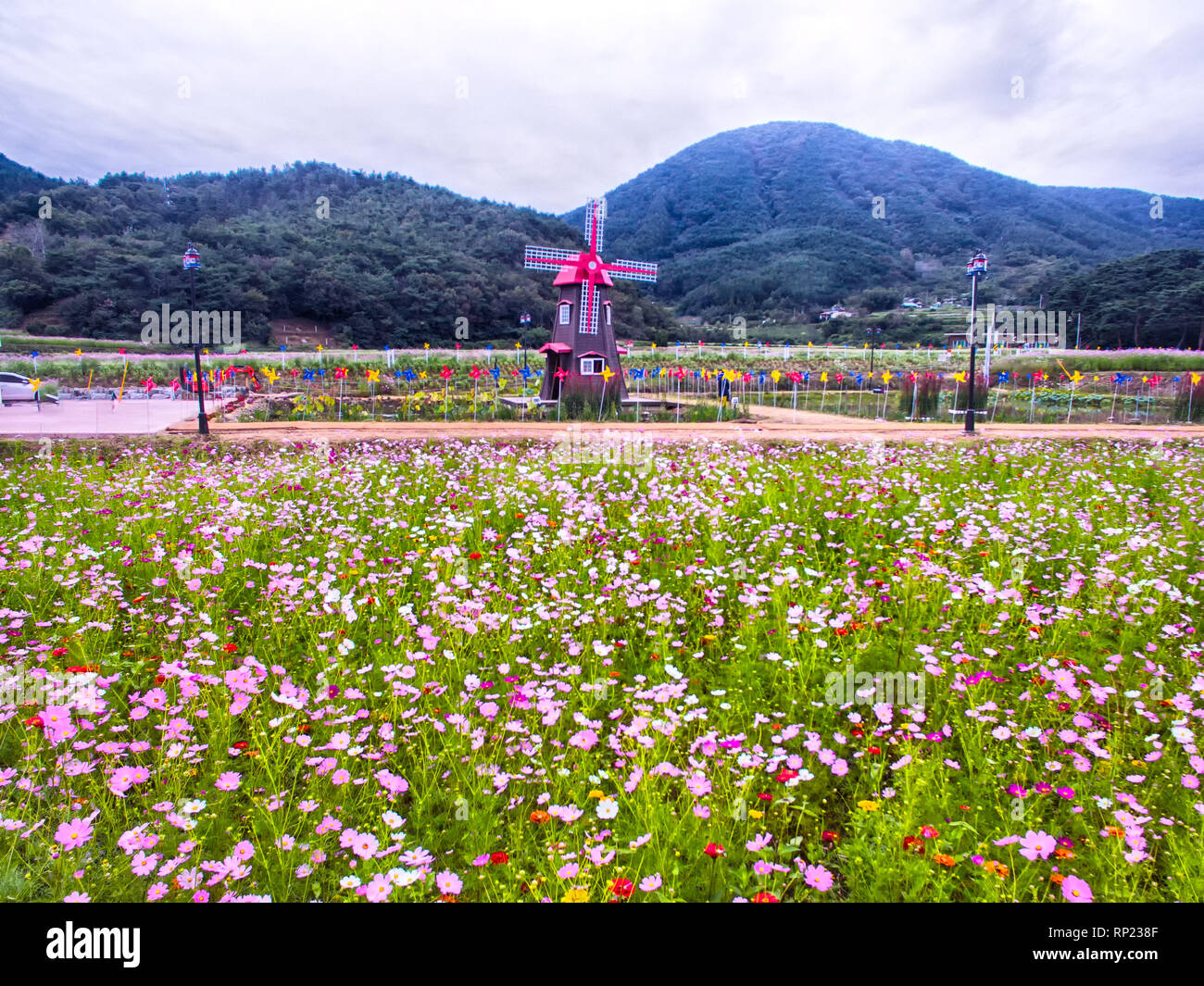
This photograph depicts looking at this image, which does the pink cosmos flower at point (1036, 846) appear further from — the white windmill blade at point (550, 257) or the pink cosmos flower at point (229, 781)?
the white windmill blade at point (550, 257)

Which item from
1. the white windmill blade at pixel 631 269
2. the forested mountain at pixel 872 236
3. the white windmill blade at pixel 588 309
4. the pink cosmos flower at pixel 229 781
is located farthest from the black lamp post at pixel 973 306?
the forested mountain at pixel 872 236

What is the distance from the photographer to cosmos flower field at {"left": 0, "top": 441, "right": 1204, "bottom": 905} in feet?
9.65

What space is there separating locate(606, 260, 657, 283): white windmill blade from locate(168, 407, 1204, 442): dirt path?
9.17 meters

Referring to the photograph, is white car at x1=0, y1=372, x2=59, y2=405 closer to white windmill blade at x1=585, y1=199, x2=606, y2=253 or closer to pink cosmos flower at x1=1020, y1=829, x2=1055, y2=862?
white windmill blade at x1=585, y1=199, x2=606, y2=253

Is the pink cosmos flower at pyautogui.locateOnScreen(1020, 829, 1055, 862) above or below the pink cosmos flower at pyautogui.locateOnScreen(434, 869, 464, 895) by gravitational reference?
above

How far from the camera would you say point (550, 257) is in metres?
26.5

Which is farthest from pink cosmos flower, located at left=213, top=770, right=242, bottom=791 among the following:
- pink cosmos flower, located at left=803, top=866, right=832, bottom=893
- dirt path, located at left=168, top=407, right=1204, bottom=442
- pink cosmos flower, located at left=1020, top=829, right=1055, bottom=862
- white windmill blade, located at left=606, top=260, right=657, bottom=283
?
white windmill blade, located at left=606, top=260, right=657, bottom=283

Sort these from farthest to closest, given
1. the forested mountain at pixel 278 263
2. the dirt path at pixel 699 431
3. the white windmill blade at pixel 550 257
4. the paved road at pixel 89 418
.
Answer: the forested mountain at pixel 278 263
the white windmill blade at pixel 550 257
the dirt path at pixel 699 431
the paved road at pixel 89 418

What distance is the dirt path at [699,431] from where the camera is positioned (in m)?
15.9

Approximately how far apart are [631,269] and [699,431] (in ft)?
46.1

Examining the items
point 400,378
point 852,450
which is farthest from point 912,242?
point 852,450

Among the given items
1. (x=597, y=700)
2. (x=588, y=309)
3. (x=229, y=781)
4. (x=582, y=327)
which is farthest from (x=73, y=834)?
(x=588, y=309)

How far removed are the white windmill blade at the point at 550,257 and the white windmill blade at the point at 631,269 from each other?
4.92 feet
